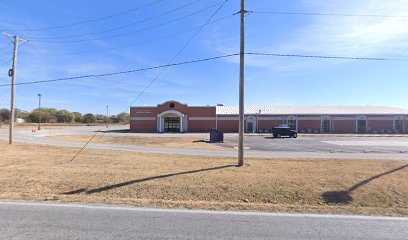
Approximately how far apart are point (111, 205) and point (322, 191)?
5457mm

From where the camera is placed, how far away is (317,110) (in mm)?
55844

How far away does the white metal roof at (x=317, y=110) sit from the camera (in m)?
53.2

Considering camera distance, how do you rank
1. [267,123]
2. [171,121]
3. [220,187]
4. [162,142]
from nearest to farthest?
1. [220,187]
2. [162,142]
3. [267,123]
4. [171,121]

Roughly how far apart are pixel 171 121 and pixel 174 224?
49275mm

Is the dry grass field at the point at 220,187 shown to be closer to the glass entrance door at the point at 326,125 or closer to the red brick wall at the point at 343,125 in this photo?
the glass entrance door at the point at 326,125

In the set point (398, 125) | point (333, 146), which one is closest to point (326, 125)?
point (398, 125)

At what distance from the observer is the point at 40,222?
514cm

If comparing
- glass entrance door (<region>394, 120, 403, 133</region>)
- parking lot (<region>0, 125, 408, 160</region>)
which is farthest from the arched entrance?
glass entrance door (<region>394, 120, 403, 133</region>)

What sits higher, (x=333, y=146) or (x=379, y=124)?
(x=379, y=124)

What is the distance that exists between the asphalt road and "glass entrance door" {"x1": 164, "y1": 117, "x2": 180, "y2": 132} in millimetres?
47648

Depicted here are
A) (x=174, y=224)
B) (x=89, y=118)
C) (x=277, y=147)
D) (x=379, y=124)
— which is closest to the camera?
(x=174, y=224)

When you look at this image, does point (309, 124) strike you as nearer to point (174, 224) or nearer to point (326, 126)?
point (326, 126)

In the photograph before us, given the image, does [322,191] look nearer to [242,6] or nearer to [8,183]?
[242,6]

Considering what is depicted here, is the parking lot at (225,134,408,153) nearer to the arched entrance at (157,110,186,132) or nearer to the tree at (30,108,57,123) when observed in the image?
the arched entrance at (157,110,186,132)
